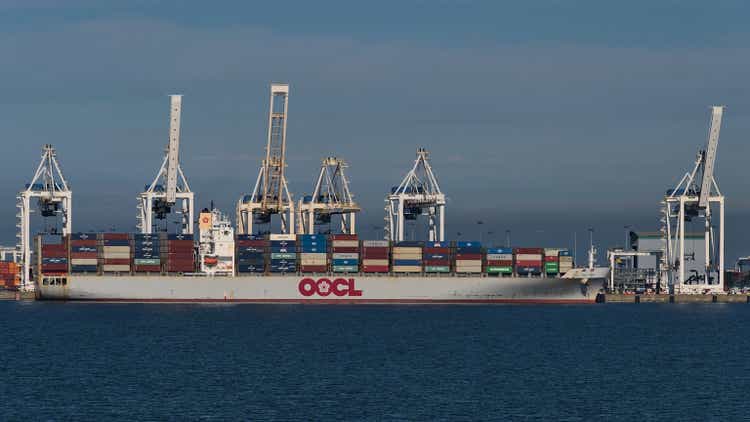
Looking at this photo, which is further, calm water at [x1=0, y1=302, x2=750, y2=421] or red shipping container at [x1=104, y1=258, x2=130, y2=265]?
red shipping container at [x1=104, y1=258, x2=130, y2=265]

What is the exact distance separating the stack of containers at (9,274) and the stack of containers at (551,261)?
74.7 meters

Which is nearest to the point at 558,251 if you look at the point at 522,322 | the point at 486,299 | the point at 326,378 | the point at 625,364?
the point at 486,299

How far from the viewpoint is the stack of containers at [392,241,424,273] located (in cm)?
13175

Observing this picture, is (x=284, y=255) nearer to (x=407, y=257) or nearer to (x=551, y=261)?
(x=407, y=257)

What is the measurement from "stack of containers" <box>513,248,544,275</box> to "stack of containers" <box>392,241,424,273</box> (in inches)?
440

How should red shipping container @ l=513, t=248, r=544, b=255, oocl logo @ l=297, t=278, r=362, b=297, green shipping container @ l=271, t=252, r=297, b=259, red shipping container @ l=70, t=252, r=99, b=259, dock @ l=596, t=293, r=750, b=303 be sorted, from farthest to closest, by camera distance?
dock @ l=596, t=293, r=750, b=303 → red shipping container @ l=513, t=248, r=544, b=255 → oocl logo @ l=297, t=278, r=362, b=297 → green shipping container @ l=271, t=252, r=297, b=259 → red shipping container @ l=70, t=252, r=99, b=259

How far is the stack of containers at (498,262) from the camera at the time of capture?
437ft

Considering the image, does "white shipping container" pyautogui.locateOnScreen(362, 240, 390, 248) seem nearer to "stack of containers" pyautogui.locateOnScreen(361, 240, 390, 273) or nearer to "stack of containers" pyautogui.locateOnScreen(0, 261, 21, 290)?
"stack of containers" pyautogui.locateOnScreen(361, 240, 390, 273)

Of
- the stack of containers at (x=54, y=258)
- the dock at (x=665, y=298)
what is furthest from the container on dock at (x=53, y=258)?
the dock at (x=665, y=298)

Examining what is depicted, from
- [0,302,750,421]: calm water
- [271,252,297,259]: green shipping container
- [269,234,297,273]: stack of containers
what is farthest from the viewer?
[271,252,297,259]: green shipping container

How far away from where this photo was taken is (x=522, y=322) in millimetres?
104250

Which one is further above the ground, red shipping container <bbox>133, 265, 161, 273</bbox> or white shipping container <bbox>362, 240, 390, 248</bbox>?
white shipping container <bbox>362, 240, 390, 248</bbox>

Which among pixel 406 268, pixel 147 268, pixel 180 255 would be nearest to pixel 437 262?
pixel 406 268

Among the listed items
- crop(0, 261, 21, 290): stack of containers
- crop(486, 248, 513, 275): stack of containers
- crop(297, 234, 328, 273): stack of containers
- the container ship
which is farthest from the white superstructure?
crop(0, 261, 21, 290): stack of containers
